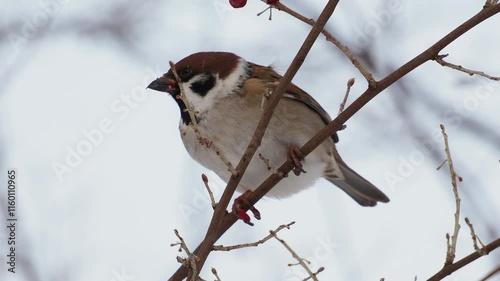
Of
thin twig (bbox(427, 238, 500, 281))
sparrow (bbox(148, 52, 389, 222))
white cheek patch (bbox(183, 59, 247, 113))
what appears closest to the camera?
thin twig (bbox(427, 238, 500, 281))

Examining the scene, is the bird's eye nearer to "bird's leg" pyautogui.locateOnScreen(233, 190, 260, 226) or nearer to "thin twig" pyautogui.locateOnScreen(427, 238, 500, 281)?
"bird's leg" pyautogui.locateOnScreen(233, 190, 260, 226)

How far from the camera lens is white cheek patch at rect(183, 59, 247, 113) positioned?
11.5 ft

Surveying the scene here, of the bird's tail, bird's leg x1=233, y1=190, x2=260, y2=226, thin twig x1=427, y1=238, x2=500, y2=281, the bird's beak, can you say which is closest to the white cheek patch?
the bird's beak

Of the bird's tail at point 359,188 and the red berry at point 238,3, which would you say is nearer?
the red berry at point 238,3

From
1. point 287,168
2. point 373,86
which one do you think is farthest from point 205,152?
→ point 373,86

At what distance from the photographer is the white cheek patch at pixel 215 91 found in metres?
3.51

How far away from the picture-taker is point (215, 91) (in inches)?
140

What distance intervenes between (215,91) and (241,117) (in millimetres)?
239

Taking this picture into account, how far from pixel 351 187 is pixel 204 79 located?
4.49 feet

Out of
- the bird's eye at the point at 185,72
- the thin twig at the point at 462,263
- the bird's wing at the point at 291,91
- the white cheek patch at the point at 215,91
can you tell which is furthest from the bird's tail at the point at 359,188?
the thin twig at the point at 462,263

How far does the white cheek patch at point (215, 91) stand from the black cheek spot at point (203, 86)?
0.02m

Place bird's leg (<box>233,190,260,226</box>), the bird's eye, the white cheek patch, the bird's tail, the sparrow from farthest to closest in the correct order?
the bird's tail, the bird's eye, the white cheek patch, the sparrow, bird's leg (<box>233,190,260,226</box>)

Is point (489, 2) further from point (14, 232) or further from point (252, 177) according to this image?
point (14, 232)

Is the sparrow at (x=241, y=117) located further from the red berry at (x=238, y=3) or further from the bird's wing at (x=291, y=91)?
the red berry at (x=238, y=3)
